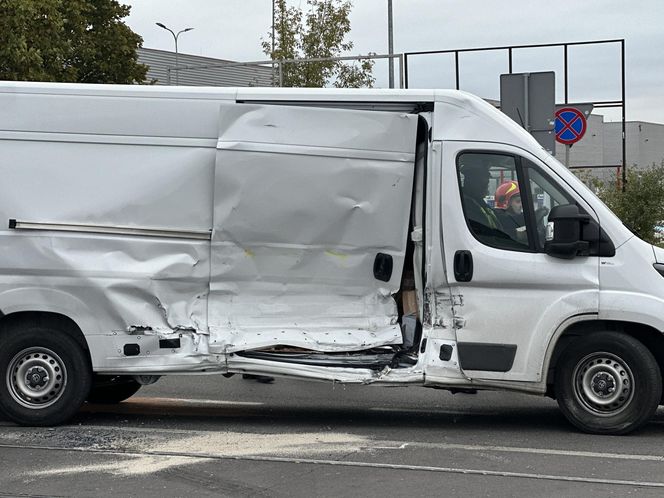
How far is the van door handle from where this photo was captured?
7656 millimetres

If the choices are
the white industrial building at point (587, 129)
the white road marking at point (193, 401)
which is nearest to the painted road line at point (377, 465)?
the white road marking at point (193, 401)

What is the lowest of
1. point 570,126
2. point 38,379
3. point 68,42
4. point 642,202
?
point 38,379

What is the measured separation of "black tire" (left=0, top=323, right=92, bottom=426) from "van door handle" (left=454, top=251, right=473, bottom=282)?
9.62 ft

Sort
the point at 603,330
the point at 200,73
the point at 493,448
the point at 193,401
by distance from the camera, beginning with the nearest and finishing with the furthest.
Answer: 1. the point at 493,448
2. the point at 603,330
3. the point at 193,401
4. the point at 200,73

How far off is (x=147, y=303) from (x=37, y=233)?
988 millimetres

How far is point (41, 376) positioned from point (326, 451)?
93.7 inches

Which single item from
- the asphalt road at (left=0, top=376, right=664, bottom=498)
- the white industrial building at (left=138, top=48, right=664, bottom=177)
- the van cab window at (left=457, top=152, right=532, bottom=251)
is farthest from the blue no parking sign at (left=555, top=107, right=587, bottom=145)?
the white industrial building at (left=138, top=48, right=664, bottom=177)

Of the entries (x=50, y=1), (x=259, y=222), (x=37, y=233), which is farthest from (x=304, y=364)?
(x=50, y=1)

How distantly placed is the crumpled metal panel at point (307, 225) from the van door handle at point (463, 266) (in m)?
0.46

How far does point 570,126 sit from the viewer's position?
1595 centimetres

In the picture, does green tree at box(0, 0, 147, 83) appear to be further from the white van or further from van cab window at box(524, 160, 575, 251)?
van cab window at box(524, 160, 575, 251)

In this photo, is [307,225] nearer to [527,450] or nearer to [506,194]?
[506,194]

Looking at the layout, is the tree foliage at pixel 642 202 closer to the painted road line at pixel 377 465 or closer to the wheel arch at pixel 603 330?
the wheel arch at pixel 603 330

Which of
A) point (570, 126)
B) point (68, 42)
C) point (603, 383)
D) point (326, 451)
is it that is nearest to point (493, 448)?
point (603, 383)
